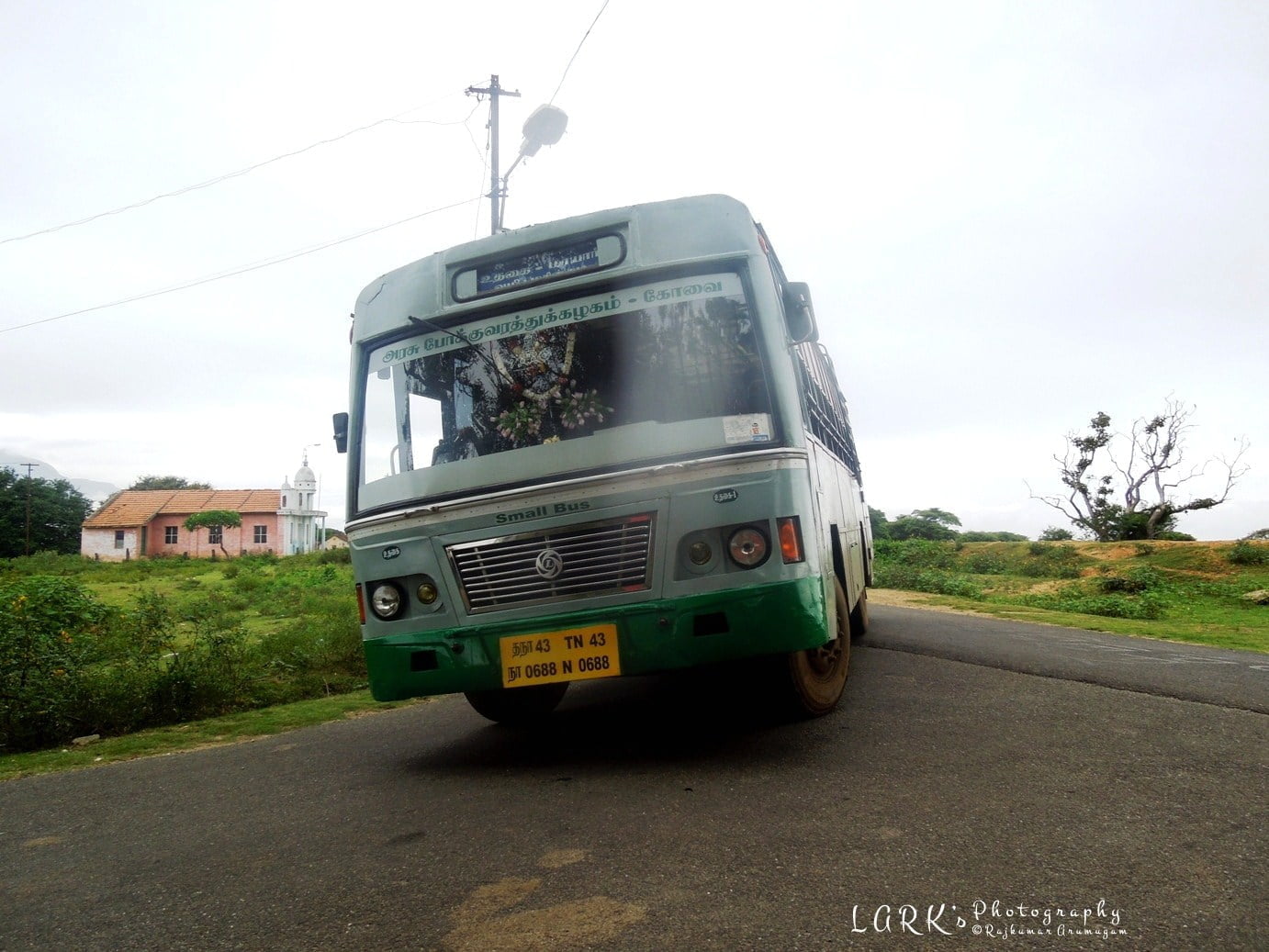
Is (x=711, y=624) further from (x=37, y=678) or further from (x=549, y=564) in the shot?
(x=37, y=678)

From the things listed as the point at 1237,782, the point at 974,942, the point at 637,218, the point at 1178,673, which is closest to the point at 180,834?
the point at 974,942

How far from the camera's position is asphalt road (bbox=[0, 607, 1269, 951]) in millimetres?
2629

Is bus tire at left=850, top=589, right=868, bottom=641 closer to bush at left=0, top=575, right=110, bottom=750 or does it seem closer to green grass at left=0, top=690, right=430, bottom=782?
green grass at left=0, top=690, right=430, bottom=782

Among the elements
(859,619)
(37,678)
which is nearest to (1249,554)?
(859,619)

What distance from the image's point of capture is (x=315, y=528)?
67.4m

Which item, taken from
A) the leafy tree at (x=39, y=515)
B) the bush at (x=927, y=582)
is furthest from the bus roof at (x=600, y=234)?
the leafy tree at (x=39, y=515)

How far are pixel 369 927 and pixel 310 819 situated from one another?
151 cm

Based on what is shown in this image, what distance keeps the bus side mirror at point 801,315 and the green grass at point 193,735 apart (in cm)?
492

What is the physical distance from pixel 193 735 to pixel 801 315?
5589 millimetres

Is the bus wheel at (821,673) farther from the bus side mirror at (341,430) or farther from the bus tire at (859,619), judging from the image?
the bus tire at (859,619)

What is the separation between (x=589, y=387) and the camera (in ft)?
15.4

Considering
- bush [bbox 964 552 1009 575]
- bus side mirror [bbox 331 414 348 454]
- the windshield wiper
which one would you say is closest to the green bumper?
the windshield wiper

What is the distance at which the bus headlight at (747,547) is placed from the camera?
4.35 metres

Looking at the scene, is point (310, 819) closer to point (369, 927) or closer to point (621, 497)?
point (369, 927)
